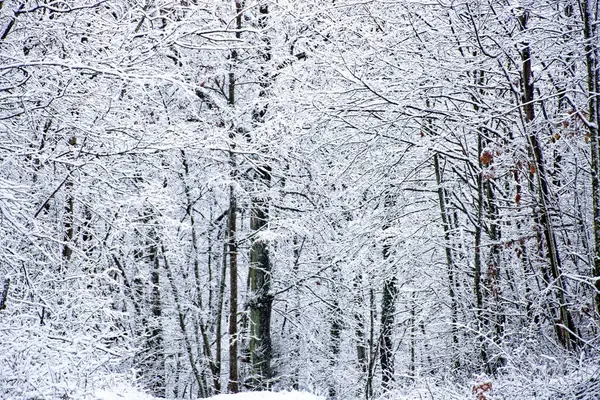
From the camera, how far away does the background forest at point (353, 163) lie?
545 cm

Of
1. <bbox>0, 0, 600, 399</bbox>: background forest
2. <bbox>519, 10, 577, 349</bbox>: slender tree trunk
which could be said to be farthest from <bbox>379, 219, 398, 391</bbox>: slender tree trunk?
<bbox>519, 10, 577, 349</bbox>: slender tree trunk

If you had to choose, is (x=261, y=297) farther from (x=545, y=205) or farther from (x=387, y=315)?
(x=545, y=205)

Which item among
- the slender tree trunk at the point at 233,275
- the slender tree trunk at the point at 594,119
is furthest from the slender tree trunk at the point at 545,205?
the slender tree trunk at the point at 233,275

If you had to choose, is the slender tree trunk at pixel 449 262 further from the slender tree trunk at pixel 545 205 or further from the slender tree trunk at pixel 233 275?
the slender tree trunk at pixel 233 275

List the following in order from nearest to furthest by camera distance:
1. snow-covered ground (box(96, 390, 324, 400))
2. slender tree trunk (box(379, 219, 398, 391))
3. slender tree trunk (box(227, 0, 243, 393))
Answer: snow-covered ground (box(96, 390, 324, 400)), slender tree trunk (box(379, 219, 398, 391)), slender tree trunk (box(227, 0, 243, 393))

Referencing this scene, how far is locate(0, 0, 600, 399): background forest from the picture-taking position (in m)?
5.45

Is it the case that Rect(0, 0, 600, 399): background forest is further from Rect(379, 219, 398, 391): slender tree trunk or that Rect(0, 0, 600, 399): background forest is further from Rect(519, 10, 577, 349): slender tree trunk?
Rect(379, 219, 398, 391): slender tree trunk

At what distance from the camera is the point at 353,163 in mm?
8070


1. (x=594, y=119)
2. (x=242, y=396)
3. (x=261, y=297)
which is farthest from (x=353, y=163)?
(x=261, y=297)

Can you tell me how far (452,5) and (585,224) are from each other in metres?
2.87

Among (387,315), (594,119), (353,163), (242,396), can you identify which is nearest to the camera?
(594,119)

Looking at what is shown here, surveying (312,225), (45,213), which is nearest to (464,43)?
(312,225)

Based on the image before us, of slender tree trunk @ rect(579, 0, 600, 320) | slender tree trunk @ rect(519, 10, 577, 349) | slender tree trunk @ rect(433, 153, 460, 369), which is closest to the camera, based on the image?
slender tree trunk @ rect(579, 0, 600, 320)

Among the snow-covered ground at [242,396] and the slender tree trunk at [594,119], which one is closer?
Answer: the slender tree trunk at [594,119]
